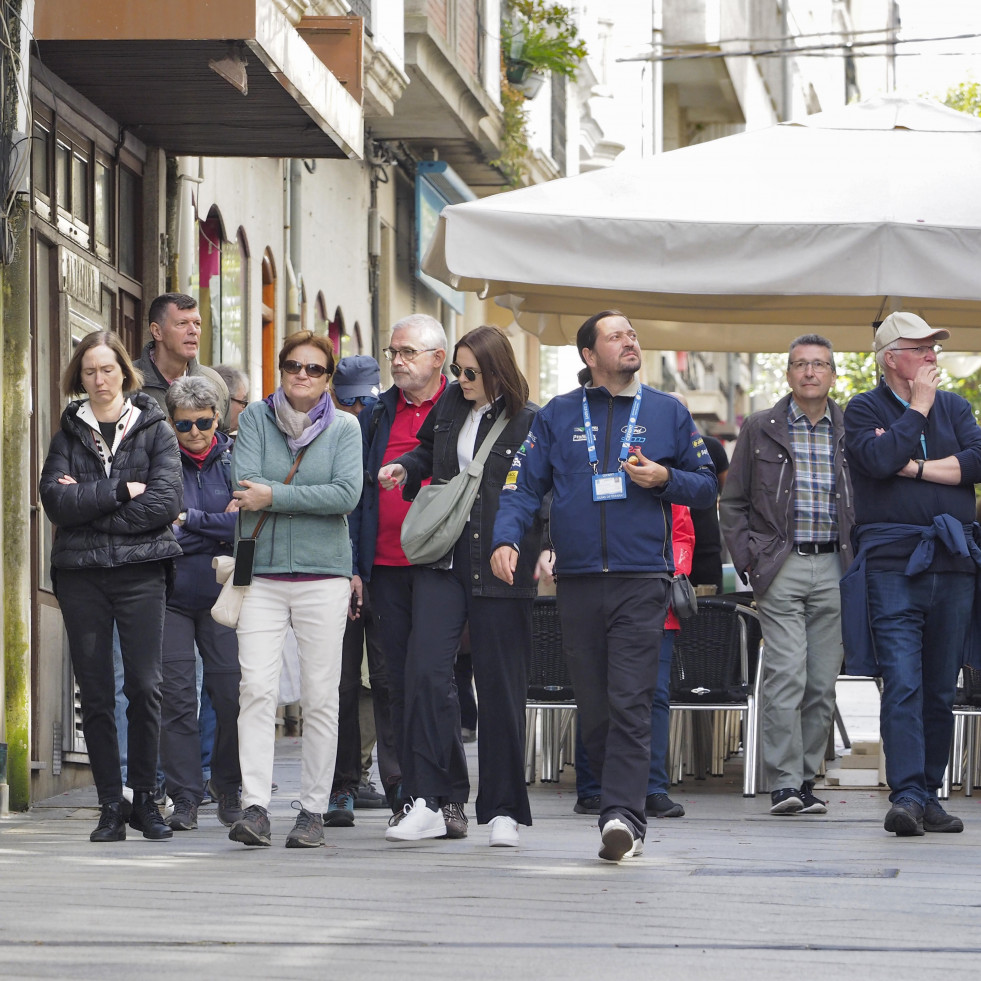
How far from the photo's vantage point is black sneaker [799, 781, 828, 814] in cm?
993

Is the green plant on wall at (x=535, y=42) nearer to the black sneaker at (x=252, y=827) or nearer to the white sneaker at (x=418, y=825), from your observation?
the white sneaker at (x=418, y=825)

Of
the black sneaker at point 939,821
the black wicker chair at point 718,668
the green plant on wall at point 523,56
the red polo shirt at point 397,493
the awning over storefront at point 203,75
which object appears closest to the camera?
the red polo shirt at point 397,493

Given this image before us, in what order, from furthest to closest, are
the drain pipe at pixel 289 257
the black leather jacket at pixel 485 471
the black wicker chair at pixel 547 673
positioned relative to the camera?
1. the drain pipe at pixel 289 257
2. the black wicker chair at pixel 547 673
3. the black leather jacket at pixel 485 471

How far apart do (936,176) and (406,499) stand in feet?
10.7

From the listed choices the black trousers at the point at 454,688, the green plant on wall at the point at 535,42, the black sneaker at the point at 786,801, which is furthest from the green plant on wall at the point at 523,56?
the black trousers at the point at 454,688

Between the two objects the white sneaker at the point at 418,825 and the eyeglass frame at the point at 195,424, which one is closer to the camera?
the white sneaker at the point at 418,825

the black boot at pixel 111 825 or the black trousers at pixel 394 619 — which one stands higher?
the black trousers at pixel 394 619

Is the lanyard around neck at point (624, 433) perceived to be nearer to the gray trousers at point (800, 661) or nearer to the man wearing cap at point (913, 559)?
the man wearing cap at point (913, 559)

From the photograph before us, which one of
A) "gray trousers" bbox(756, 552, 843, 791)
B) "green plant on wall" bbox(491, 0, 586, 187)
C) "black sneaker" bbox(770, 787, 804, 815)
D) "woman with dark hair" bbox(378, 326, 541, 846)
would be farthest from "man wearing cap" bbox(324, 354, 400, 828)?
"green plant on wall" bbox(491, 0, 586, 187)

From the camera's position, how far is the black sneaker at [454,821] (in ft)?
28.1

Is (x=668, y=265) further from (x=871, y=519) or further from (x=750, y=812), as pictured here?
(x=750, y=812)

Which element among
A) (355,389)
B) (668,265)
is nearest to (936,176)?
(668,265)

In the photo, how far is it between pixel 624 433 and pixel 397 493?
4.38 ft

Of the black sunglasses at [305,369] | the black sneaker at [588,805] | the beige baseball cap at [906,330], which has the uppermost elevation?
the beige baseball cap at [906,330]
